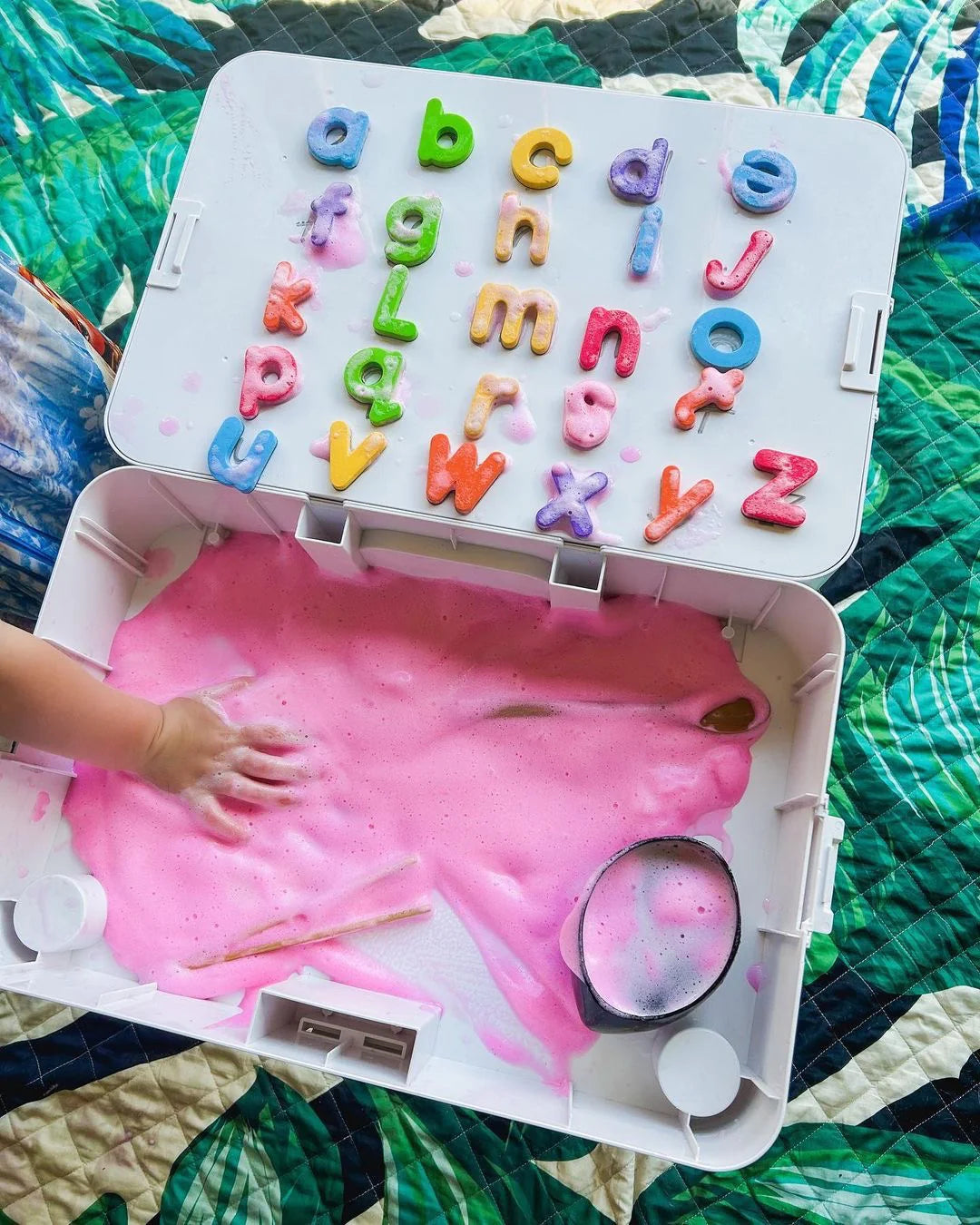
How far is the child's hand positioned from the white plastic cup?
10 cm

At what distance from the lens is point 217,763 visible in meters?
0.77

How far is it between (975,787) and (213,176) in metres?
0.83

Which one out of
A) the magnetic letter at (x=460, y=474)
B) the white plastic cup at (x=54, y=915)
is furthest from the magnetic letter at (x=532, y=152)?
the white plastic cup at (x=54, y=915)

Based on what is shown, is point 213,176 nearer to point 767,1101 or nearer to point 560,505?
point 560,505

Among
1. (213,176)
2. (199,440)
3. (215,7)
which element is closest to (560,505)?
(199,440)

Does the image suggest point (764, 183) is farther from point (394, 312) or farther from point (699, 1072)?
point (699, 1072)

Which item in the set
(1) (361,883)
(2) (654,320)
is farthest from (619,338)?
(1) (361,883)

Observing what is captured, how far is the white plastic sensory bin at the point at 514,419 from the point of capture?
2.25ft

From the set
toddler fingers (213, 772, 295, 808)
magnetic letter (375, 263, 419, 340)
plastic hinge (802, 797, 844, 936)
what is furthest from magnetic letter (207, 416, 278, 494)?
plastic hinge (802, 797, 844, 936)

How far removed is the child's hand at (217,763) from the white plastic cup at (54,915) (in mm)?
98

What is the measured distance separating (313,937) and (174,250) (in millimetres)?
550

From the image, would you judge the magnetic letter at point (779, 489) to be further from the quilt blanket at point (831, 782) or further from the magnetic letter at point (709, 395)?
the quilt blanket at point (831, 782)

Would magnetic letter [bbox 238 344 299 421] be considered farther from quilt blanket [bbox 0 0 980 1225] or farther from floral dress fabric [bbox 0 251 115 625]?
quilt blanket [bbox 0 0 980 1225]

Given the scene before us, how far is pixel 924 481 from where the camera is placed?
2.99 ft
